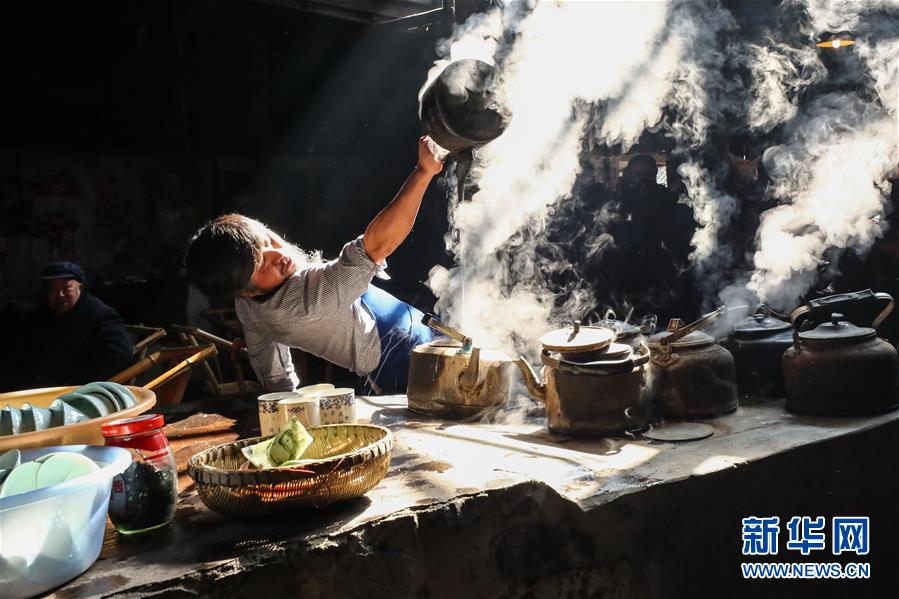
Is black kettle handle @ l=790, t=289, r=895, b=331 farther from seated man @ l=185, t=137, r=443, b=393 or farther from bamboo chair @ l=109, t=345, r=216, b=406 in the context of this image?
bamboo chair @ l=109, t=345, r=216, b=406

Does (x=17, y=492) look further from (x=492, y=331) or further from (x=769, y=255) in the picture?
(x=769, y=255)

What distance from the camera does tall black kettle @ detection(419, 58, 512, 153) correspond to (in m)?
2.86

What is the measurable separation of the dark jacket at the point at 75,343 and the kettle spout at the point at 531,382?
3.19 meters

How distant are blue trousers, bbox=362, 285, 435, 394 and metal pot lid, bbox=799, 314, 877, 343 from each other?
6.89 feet

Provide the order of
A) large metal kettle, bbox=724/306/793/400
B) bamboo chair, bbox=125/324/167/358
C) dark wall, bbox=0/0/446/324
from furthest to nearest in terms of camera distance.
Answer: dark wall, bbox=0/0/446/324
bamboo chair, bbox=125/324/167/358
large metal kettle, bbox=724/306/793/400

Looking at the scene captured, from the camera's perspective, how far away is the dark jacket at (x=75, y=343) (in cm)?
504

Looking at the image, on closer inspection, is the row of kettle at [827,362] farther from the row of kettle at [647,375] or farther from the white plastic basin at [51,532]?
the white plastic basin at [51,532]

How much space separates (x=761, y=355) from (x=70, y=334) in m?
4.67

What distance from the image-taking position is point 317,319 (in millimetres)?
3498

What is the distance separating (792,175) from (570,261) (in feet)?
6.83

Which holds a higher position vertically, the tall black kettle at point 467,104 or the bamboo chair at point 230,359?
the tall black kettle at point 467,104

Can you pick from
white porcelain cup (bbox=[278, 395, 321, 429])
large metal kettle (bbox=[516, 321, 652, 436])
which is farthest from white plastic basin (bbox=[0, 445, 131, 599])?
large metal kettle (bbox=[516, 321, 652, 436])

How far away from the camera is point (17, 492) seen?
1642 millimetres

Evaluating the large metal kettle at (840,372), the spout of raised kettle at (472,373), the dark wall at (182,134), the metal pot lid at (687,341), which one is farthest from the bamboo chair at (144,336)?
the large metal kettle at (840,372)
